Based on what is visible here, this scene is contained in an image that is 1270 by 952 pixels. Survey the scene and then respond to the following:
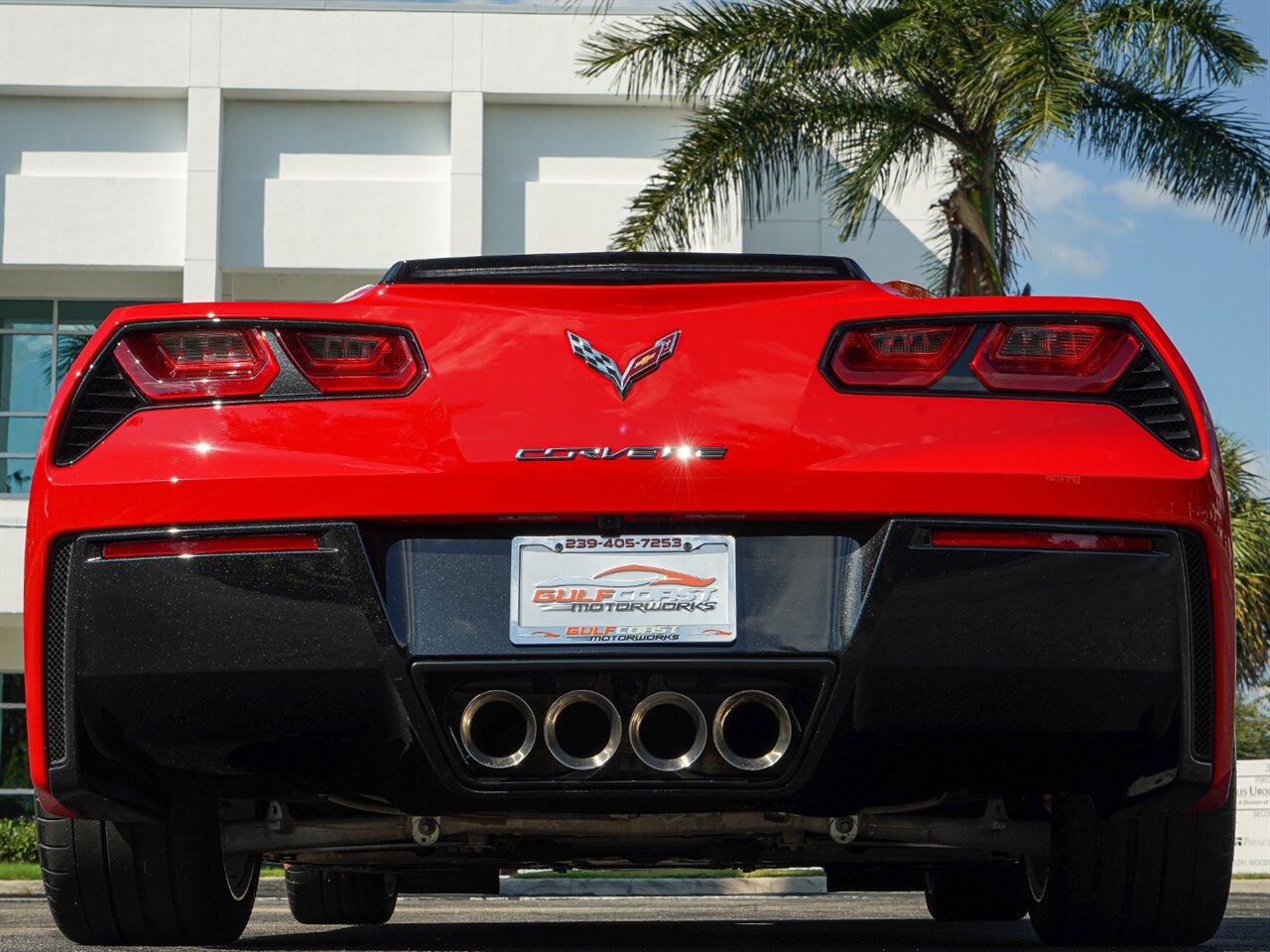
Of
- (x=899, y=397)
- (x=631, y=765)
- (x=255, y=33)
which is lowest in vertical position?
(x=631, y=765)

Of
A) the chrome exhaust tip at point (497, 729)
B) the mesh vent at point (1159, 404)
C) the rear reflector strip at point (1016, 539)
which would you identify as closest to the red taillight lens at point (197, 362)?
the chrome exhaust tip at point (497, 729)

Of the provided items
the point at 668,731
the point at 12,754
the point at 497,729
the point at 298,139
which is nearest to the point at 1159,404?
the point at 668,731

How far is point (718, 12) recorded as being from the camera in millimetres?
15430

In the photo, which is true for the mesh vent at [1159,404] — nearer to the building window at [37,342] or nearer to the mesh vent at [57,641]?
the mesh vent at [57,641]

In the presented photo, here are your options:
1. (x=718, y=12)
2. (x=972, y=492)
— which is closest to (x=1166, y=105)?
(x=718, y=12)

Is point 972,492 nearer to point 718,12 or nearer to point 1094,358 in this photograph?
point 1094,358

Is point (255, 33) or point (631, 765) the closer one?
point (631, 765)

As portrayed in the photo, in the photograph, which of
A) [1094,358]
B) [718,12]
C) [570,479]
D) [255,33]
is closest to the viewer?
[570,479]

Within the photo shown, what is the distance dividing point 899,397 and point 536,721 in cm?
81

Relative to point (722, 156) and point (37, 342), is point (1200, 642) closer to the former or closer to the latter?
point (722, 156)

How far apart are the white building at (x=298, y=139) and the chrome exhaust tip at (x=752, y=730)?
23.7 metres

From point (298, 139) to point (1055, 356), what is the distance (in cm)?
2528

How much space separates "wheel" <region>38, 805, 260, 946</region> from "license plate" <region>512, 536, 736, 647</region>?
3.11 feet

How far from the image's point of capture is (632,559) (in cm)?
285
